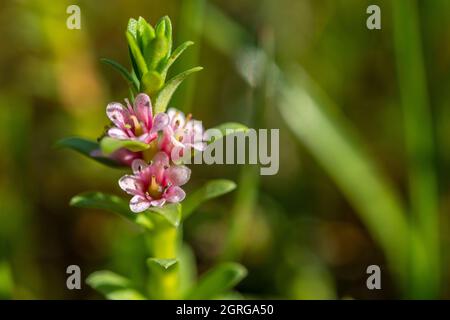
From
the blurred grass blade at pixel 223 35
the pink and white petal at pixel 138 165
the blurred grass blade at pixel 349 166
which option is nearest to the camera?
the pink and white petal at pixel 138 165

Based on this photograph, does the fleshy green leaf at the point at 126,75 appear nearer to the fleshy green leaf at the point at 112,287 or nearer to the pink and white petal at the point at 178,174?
the pink and white petal at the point at 178,174

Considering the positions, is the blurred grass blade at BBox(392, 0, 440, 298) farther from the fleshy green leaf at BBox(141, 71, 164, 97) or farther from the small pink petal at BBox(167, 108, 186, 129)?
the fleshy green leaf at BBox(141, 71, 164, 97)

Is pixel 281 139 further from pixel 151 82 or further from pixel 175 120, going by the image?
pixel 151 82

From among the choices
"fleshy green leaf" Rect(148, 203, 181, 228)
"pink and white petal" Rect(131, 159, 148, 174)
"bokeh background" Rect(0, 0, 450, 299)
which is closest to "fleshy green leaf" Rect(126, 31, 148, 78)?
"pink and white petal" Rect(131, 159, 148, 174)

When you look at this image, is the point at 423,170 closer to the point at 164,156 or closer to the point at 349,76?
the point at 349,76

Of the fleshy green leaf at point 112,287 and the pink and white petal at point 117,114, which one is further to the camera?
the fleshy green leaf at point 112,287

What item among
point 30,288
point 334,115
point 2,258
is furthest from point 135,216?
point 334,115

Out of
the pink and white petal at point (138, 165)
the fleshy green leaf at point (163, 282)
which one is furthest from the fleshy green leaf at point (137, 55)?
the fleshy green leaf at point (163, 282)

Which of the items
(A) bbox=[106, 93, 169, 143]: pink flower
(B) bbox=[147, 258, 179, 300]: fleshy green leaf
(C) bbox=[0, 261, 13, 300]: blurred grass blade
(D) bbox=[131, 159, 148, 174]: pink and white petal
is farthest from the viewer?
(C) bbox=[0, 261, 13, 300]: blurred grass blade
